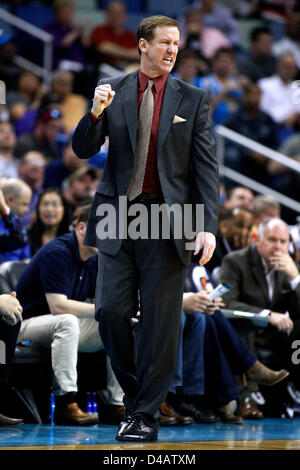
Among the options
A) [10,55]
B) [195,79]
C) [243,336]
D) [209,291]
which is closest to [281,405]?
[243,336]

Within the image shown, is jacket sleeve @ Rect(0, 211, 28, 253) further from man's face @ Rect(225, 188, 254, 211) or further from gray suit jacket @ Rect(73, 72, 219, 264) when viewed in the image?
man's face @ Rect(225, 188, 254, 211)

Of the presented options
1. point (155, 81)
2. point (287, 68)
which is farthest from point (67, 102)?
point (155, 81)

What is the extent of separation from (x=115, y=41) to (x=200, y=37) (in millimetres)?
1179

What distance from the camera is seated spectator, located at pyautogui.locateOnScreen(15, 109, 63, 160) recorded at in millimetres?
8875

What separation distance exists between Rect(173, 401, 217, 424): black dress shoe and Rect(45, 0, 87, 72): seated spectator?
6.19 meters

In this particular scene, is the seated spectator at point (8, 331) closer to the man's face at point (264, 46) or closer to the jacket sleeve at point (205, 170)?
the jacket sleeve at point (205, 170)

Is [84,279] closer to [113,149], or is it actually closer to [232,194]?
[113,149]

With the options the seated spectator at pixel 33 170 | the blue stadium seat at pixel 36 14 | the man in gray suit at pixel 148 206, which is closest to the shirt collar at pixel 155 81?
the man in gray suit at pixel 148 206

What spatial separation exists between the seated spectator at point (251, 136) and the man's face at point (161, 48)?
585cm

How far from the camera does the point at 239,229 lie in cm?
705

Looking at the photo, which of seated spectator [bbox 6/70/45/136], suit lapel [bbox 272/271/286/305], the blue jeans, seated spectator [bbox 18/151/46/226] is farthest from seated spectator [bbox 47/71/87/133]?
the blue jeans

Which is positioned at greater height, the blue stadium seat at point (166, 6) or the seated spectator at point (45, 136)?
the blue stadium seat at point (166, 6)

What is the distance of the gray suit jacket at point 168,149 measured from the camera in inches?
158

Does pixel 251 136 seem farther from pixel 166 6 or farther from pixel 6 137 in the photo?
pixel 166 6
